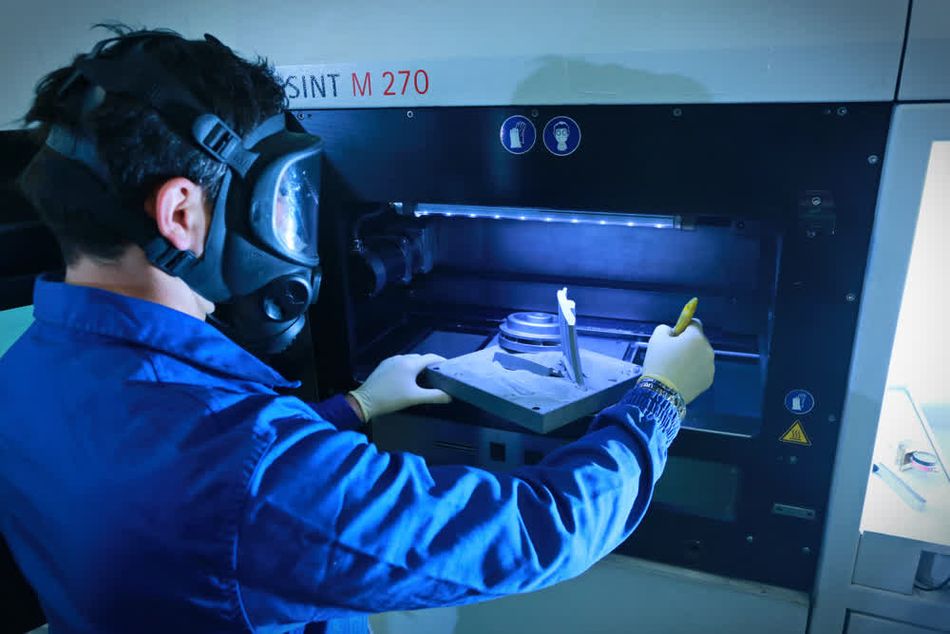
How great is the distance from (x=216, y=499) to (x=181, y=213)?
0.37 metres

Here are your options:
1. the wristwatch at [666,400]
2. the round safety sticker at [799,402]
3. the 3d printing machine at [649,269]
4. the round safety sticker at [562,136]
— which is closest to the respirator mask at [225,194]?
the 3d printing machine at [649,269]

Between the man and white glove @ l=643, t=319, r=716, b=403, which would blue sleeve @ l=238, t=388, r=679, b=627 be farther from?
white glove @ l=643, t=319, r=716, b=403

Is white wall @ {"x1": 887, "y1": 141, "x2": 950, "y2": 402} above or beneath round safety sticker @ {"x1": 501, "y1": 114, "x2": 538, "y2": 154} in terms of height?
beneath

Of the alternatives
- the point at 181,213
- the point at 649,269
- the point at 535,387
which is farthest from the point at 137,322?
the point at 649,269

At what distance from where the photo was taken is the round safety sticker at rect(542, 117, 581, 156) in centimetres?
105

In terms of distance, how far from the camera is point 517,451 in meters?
1.28

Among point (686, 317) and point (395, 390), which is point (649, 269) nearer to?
point (686, 317)

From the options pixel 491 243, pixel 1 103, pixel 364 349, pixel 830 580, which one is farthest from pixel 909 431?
pixel 1 103

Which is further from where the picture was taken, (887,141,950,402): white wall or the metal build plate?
(887,141,950,402): white wall

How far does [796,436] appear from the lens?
1092 mm

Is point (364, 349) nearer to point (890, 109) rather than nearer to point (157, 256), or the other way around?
point (157, 256)

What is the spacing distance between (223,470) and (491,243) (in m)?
0.88

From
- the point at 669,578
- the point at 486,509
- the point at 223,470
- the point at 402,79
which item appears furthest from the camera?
the point at 669,578

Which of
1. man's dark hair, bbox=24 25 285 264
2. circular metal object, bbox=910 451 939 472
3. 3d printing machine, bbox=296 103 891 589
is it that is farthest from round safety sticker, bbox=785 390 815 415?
man's dark hair, bbox=24 25 285 264
